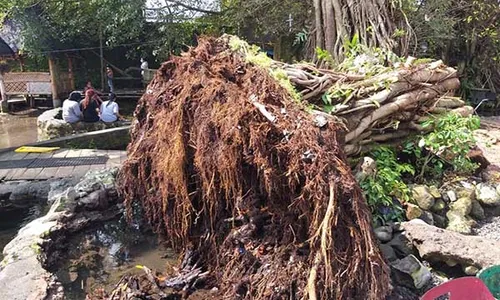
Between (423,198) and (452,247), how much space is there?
811 millimetres

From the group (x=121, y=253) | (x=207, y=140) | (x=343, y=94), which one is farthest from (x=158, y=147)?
(x=343, y=94)

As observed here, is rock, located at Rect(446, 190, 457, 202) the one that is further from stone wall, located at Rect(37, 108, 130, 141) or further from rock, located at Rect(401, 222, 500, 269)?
stone wall, located at Rect(37, 108, 130, 141)

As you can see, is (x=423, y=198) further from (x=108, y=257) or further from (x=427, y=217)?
(x=108, y=257)

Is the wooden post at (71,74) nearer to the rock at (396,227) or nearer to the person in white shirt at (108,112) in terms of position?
the person in white shirt at (108,112)

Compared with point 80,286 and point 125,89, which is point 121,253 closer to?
Result: point 80,286

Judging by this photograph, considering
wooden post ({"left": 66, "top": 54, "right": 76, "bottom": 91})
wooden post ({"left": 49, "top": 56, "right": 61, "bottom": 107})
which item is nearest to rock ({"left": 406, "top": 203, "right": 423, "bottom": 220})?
wooden post ({"left": 49, "top": 56, "right": 61, "bottom": 107})

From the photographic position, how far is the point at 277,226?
2.96 meters

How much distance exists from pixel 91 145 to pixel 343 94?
5761 mm

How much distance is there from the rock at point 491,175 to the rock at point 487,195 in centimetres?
21

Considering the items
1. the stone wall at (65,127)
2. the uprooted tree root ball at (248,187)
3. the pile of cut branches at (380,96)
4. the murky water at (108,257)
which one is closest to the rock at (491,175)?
the pile of cut branches at (380,96)

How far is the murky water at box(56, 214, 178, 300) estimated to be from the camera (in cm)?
354

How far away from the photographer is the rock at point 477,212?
4484mm

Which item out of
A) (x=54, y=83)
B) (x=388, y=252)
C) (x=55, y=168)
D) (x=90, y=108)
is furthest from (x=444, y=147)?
(x=54, y=83)

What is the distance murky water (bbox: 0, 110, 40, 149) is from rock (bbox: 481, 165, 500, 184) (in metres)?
9.57
